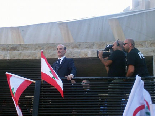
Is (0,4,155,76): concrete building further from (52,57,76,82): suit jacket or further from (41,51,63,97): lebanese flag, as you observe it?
(41,51,63,97): lebanese flag

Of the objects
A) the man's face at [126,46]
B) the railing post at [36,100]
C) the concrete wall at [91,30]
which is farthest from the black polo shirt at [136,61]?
the concrete wall at [91,30]

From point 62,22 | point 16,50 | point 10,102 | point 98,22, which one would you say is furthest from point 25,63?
point 98,22

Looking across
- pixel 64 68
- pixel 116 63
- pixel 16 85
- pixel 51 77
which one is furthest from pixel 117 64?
pixel 16 85

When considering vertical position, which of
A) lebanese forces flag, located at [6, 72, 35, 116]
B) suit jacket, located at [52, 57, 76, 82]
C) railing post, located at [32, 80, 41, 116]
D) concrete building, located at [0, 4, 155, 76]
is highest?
concrete building, located at [0, 4, 155, 76]

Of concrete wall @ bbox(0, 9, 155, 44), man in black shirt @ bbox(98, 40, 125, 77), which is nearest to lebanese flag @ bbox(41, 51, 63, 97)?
man in black shirt @ bbox(98, 40, 125, 77)

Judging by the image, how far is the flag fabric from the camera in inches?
156

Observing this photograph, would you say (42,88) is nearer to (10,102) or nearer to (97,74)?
(10,102)

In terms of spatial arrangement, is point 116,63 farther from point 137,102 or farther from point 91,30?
point 91,30

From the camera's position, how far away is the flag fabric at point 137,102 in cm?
397

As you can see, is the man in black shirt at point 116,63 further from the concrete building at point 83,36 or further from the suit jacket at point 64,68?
the concrete building at point 83,36

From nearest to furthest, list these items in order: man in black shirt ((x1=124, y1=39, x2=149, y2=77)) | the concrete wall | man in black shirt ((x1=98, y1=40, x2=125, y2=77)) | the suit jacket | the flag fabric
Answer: the flag fabric → man in black shirt ((x1=124, y1=39, x2=149, y2=77)) → man in black shirt ((x1=98, y1=40, x2=125, y2=77)) → the suit jacket → the concrete wall

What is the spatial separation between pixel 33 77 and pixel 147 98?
3.56 m

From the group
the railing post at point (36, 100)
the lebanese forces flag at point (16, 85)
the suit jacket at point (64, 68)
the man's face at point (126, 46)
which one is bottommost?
the railing post at point (36, 100)

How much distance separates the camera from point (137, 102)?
4.06 m
